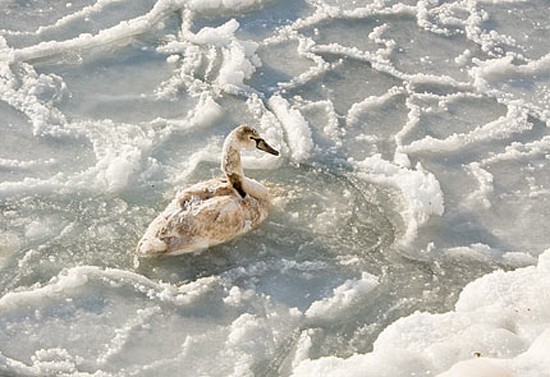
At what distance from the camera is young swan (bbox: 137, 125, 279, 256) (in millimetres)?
6273

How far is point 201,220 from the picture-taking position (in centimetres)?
635

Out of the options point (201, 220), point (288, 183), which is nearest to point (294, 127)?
point (288, 183)

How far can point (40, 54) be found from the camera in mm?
8438

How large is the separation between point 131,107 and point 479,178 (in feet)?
8.96

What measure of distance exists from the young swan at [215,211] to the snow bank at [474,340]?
1.23 meters

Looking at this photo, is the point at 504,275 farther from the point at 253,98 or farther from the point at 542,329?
the point at 253,98

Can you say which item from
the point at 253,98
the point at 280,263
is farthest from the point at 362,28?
the point at 280,263

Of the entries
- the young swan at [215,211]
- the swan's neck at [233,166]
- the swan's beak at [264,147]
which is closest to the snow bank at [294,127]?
the swan's beak at [264,147]

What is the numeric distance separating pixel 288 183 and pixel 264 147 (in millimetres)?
340

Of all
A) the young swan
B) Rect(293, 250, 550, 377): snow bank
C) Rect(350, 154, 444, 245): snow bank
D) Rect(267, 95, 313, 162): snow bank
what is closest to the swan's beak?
the young swan

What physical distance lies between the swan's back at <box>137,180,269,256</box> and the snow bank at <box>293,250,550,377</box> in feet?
4.00

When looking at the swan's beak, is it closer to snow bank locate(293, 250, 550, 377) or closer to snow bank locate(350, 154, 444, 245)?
snow bank locate(350, 154, 444, 245)

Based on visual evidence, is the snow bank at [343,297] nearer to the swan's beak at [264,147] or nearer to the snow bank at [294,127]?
the swan's beak at [264,147]

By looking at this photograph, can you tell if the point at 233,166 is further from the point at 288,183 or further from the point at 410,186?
the point at 410,186
